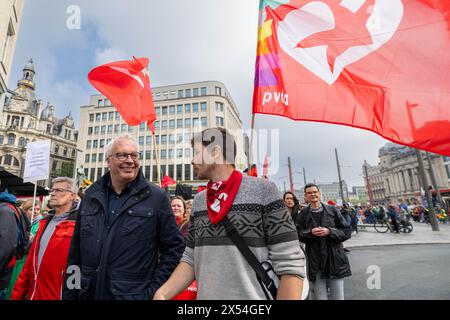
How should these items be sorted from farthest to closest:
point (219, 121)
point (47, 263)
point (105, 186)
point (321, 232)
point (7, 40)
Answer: point (219, 121)
point (7, 40)
point (321, 232)
point (47, 263)
point (105, 186)

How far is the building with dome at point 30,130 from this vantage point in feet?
192

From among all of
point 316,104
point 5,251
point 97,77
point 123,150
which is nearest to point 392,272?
point 316,104

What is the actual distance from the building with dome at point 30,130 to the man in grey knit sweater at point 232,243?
6403cm

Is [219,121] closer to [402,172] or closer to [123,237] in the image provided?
[123,237]

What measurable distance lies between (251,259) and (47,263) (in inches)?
96.8

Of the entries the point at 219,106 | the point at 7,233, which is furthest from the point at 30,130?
the point at 7,233

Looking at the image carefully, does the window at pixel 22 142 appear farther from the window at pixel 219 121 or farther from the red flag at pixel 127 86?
the red flag at pixel 127 86

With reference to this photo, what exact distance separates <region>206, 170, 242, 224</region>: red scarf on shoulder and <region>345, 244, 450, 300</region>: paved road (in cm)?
475

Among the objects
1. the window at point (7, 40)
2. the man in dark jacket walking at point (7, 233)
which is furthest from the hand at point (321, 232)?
the window at point (7, 40)

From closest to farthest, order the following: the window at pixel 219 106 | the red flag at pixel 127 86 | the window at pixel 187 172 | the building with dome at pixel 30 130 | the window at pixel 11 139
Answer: the red flag at pixel 127 86, the window at pixel 187 172, the window at pixel 219 106, the building with dome at pixel 30 130, the window at pixel 11 139

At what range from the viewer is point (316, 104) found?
3.23 metres

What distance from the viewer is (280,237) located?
1387 millimetres
